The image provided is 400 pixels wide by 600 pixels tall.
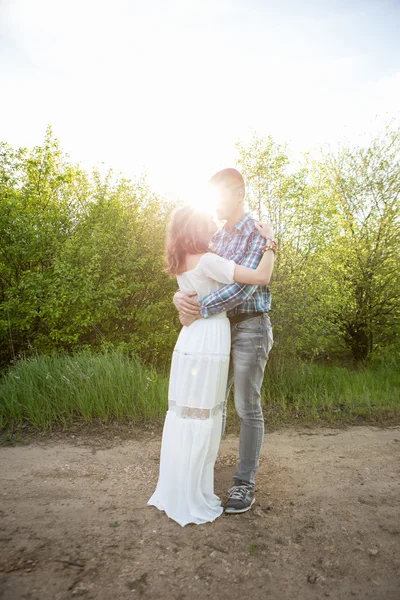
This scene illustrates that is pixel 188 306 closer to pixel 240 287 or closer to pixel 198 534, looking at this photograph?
pixel 240 287

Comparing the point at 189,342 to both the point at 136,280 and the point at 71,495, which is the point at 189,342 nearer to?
the point at 71,495

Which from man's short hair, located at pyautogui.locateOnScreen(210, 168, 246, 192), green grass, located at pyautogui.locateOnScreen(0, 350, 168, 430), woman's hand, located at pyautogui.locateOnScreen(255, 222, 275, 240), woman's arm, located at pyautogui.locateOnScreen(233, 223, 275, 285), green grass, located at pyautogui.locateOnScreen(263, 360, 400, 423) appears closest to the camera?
woman's arm, located at pyautogui.locateOnScreen(233, 223, 275, 285)

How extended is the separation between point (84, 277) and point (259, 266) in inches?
199

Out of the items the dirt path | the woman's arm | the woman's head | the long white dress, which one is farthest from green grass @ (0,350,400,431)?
the woman's arm

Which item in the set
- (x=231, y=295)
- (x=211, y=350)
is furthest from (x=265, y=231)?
(x=211, y=350)

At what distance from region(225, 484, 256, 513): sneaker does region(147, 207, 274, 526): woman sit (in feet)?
0.24

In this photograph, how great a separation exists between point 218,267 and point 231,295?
0.64ft

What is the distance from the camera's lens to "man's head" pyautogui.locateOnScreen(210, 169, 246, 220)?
120 inches

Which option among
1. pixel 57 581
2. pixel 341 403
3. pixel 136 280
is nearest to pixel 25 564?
pixel 57 581

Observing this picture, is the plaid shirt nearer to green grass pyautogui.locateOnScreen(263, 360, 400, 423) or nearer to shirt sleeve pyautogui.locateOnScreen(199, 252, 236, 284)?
shirt sleeve pyautogui.locateOnScreen(199, 252, 236, 284)

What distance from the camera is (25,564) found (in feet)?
7.30

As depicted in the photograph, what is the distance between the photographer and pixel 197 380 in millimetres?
2771

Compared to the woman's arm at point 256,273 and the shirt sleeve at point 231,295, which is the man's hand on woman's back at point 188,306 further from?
the woman's arm at point 256,273

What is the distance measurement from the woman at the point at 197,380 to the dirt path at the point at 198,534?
16 cm
